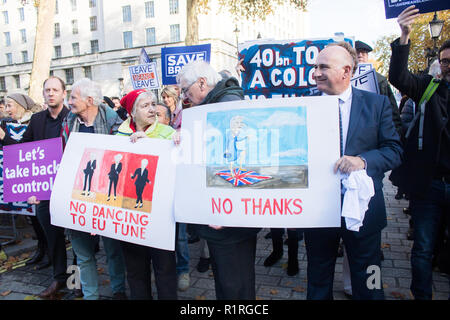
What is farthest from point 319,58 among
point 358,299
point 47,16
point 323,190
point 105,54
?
point 105,54

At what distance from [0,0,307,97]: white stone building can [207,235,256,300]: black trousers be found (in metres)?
39.4

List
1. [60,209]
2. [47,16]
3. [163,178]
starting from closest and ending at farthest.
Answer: [163,178]
[60,209]
[47,16]

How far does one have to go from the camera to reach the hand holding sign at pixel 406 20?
2365 mm

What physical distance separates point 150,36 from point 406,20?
46550 mm

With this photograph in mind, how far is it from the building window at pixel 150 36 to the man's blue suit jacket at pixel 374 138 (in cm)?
4621

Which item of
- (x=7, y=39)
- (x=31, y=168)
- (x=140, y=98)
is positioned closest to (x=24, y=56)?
(x=7, y=39)

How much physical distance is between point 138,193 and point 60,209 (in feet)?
2.80

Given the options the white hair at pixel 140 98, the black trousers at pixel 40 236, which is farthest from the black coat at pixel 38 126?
the black trousers at pixel 40 236

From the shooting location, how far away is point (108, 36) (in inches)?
1843

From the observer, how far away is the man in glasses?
2.61 meters

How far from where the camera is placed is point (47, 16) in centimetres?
1218

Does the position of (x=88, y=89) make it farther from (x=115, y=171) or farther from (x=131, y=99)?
(x=115, y=171)
